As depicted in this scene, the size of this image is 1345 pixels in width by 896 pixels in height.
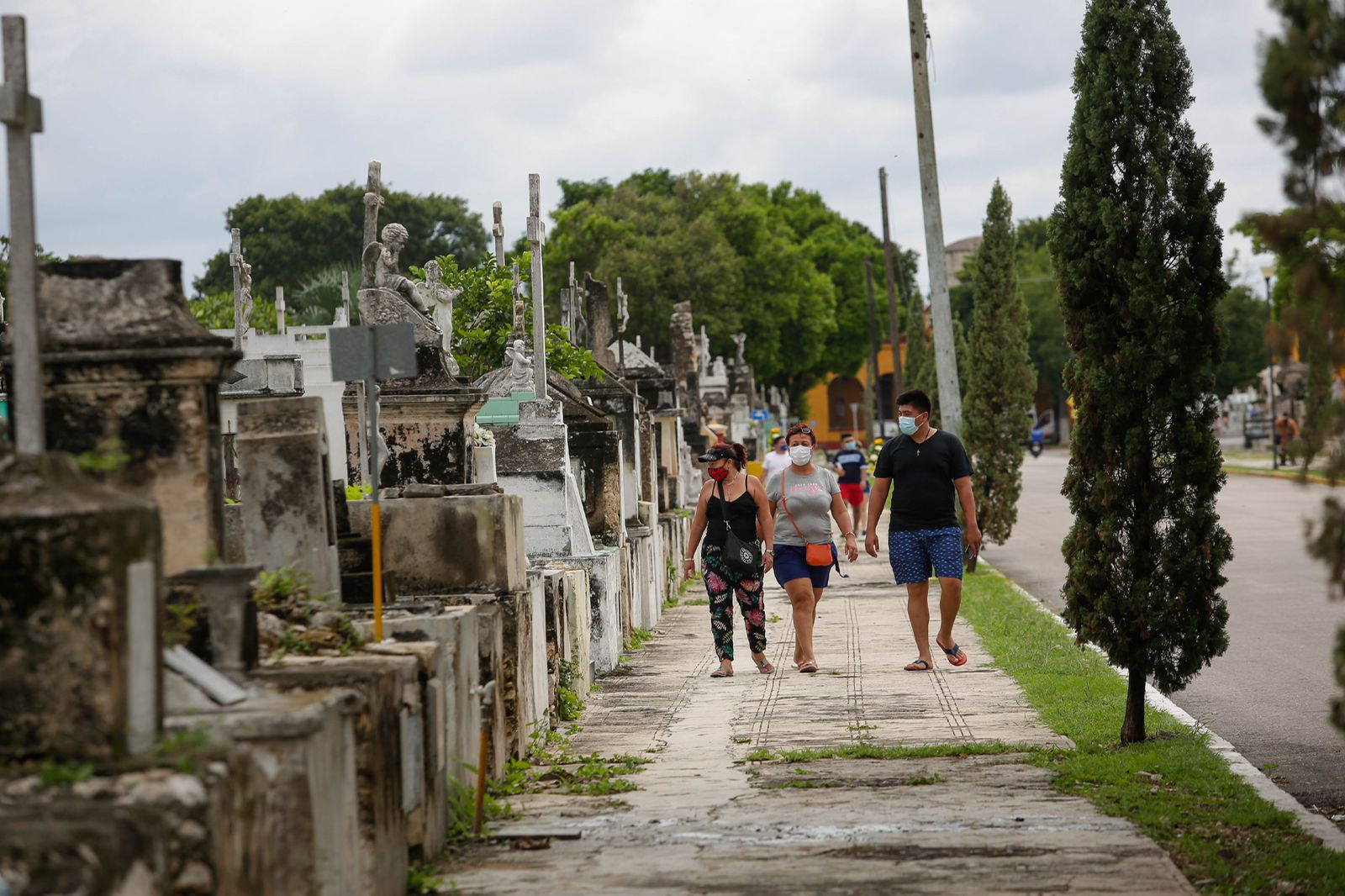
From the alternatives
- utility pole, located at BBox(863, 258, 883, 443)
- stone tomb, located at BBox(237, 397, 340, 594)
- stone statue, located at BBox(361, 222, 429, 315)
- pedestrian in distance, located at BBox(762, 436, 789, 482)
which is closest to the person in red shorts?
pedestrian in distance, located at BBox(762, 436, 789, 482)

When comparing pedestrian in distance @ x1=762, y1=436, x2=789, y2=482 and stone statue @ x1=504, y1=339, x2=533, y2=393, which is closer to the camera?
stone statue @ x1=504, y1=339, x2=533, y2=393

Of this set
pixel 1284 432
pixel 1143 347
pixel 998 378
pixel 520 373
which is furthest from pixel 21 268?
pixel 1284 432

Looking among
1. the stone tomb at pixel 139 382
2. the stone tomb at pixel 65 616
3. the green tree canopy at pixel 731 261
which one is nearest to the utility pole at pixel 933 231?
the stone tomb at pixel 139 382

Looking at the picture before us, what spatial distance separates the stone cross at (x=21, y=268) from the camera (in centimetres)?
546

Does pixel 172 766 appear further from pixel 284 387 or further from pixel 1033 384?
pixel 1033 384

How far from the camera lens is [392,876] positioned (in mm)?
6469

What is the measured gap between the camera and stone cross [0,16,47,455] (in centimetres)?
546

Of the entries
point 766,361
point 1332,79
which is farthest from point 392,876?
point 766,361

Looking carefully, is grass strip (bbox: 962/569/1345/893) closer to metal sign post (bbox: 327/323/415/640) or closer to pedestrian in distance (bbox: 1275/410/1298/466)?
metal sign post (bbox: 327/323/415/640)

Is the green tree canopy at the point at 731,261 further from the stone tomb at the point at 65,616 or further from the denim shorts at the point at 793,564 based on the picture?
the stone tomb at the point at 65,616

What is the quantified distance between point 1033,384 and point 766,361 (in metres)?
41.8

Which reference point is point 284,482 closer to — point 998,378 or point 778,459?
point 998,378

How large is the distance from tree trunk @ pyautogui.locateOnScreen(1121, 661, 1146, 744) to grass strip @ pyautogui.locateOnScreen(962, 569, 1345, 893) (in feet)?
0.21

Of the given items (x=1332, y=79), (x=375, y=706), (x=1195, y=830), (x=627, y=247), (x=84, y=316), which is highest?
(x=627, y=247)
